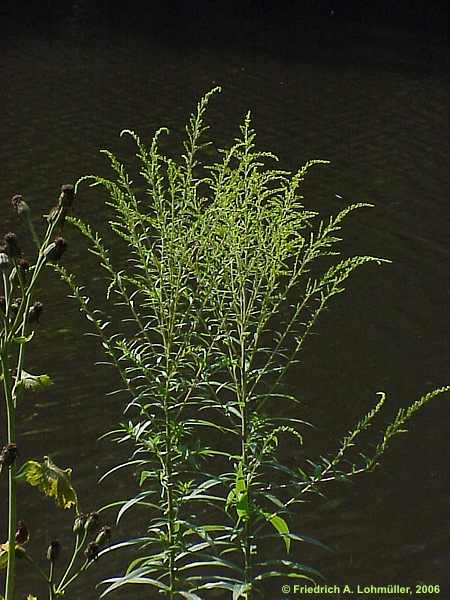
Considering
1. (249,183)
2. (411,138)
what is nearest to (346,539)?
(249,183)

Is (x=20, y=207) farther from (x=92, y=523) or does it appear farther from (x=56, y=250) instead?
(x=92, y=523)

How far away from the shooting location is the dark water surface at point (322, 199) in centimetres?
537

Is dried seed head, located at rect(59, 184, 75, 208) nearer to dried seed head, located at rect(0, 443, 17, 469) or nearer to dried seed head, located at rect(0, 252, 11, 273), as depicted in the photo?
dried seed head, located at rect(0, 252, 11, 273)

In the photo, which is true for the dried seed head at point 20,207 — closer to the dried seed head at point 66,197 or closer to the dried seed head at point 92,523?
the dried seed head at point 66,197

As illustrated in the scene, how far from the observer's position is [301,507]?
17.6 ft

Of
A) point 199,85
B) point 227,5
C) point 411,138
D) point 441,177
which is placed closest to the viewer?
point 441,177

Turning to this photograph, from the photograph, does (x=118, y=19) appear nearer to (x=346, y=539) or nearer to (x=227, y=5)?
(x=227, y=5)

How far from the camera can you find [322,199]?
10047 millimetres

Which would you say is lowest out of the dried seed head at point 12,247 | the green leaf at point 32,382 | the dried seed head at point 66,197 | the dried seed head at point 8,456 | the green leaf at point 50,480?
the green leaf at point 50,480

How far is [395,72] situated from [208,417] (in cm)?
1153

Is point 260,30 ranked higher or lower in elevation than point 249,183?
lower

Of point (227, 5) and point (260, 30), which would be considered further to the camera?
point (227, 5)

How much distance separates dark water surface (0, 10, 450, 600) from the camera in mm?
5371

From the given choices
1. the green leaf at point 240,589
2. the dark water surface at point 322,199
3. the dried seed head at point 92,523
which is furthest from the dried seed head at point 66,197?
the dark water surface at point 322,199
